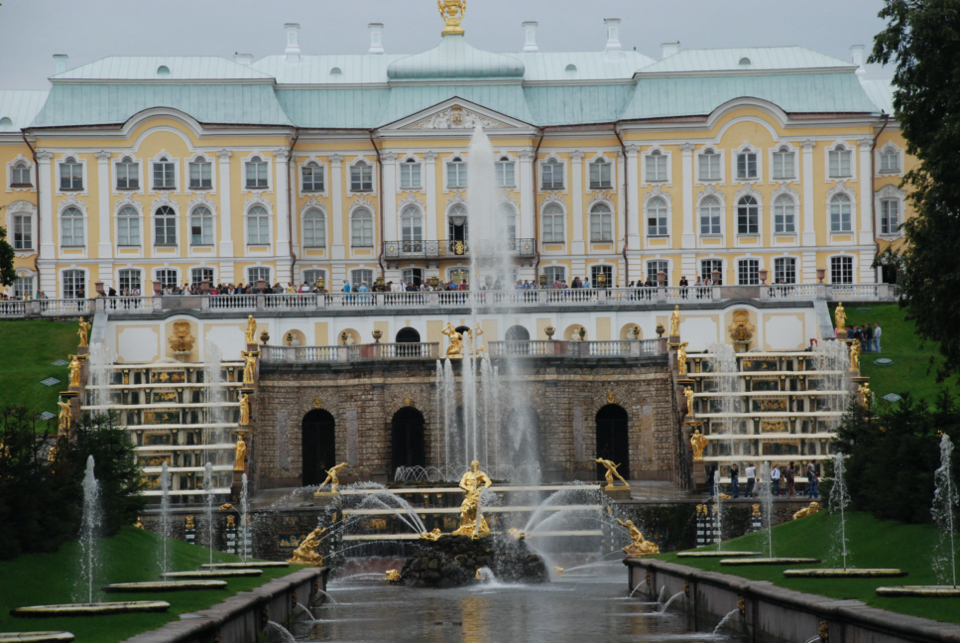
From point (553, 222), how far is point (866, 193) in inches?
652

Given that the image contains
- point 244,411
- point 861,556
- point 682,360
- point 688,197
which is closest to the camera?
point 861,556

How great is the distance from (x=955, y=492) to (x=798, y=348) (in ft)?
136

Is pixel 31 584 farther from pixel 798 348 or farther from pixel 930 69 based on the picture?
pixel 798 348

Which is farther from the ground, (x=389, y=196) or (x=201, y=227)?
(x=389, y=196)

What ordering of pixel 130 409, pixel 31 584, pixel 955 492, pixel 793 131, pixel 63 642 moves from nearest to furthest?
pixel 63 642 < pixel 31 584 < pixel 955 492 < pixel 130 409 < pixel 793 131

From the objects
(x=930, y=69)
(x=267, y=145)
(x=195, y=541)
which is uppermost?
(x=267, y=145)

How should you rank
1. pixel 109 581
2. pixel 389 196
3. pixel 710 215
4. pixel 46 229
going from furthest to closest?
→ pixel 389 196 → pixel 710 215 → pixel 46 229 → pixel 109 581

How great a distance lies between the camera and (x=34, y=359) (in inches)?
2534

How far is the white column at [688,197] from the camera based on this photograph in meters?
80.8

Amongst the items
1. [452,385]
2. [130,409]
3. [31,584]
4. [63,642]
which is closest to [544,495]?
[452,385]

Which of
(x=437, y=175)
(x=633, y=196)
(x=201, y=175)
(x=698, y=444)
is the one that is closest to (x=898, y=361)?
(x=698, y=444)

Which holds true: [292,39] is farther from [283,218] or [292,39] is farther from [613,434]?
[613,434]

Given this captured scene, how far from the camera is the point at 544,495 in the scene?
50.8m

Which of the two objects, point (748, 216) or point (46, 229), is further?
point (748, 216)
